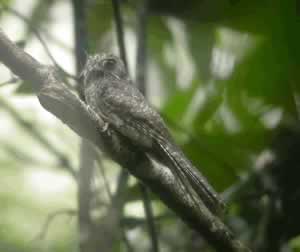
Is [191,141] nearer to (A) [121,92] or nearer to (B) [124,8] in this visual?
(A) [121,92]

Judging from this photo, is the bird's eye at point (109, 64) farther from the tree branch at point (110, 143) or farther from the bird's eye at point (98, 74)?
the tree branch at point (110, 143)

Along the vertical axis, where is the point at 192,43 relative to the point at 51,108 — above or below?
above

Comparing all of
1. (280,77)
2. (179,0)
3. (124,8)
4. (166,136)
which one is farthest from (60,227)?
(124,8)

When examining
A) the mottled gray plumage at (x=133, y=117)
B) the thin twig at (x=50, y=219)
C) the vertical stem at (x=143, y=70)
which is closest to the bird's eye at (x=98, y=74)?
the mottled gray plumage at (x=133, y=117)

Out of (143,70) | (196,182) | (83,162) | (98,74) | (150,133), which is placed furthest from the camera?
(143,70)

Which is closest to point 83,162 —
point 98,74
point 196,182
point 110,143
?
point 98,74

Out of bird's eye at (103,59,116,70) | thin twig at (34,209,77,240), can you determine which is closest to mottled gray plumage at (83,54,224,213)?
bird's eye at (103,59,116,70)

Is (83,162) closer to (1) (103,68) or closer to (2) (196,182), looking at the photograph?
(1) (103,68)
